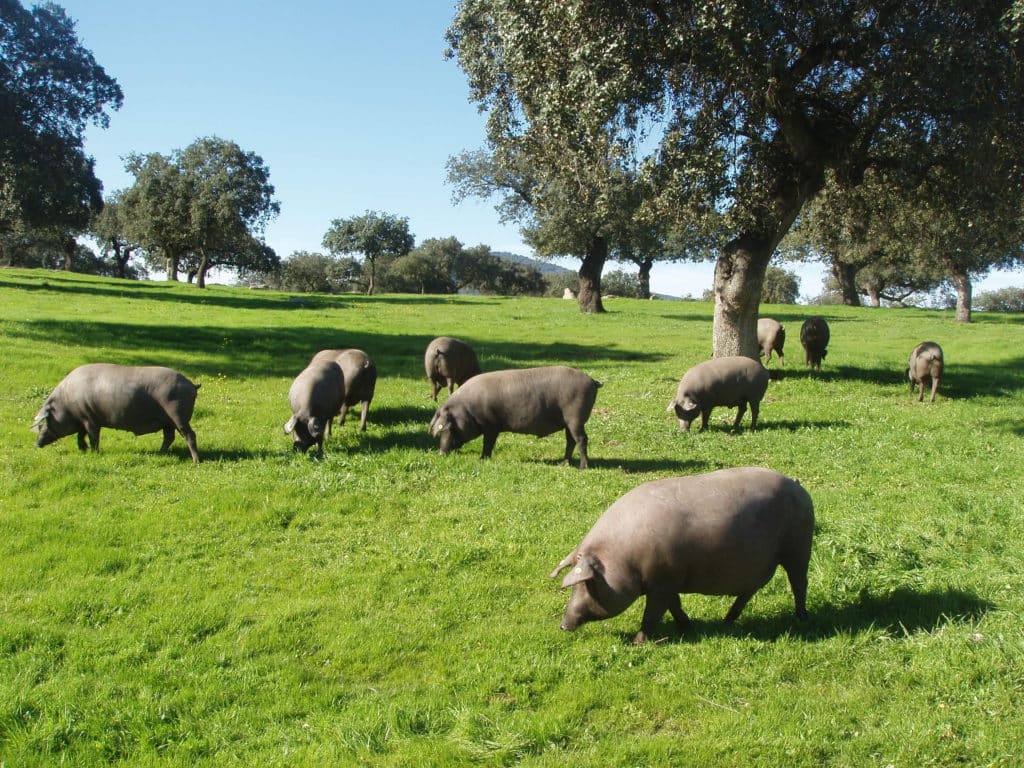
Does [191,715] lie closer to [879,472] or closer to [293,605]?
[293,605]

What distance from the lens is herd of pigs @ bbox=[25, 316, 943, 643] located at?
19.9 feet

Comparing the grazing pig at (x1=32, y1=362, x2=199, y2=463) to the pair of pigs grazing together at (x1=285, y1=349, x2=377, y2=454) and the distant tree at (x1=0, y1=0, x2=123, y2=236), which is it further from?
the distant tree at (x1=0, y1=0, x2=123, y2=236)

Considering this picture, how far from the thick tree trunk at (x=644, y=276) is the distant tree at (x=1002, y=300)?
160 feet

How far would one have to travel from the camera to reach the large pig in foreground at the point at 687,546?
6039mm

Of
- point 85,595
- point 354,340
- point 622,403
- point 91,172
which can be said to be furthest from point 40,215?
point 85,595

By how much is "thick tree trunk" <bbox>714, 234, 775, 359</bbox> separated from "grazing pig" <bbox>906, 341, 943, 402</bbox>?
3581 millimetres

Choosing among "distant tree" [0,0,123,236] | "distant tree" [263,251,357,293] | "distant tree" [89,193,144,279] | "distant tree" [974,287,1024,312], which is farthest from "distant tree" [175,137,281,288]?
"distant tree" [974,287,1024,312]

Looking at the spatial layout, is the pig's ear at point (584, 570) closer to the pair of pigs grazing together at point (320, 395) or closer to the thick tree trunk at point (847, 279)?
the pair of pigs grazing together at point (320, 395)

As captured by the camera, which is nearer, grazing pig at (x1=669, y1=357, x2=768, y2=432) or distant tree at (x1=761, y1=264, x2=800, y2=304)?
grazing pig at (x1=669, y1=357, x2=768, y2=432)

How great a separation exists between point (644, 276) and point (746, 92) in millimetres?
45951

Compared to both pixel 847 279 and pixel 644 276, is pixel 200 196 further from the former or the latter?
pixel 847 279

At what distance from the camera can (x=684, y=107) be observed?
16500mm

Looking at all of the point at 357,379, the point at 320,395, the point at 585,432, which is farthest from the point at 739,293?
the point at 320,395

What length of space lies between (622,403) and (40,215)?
31.8 metres
